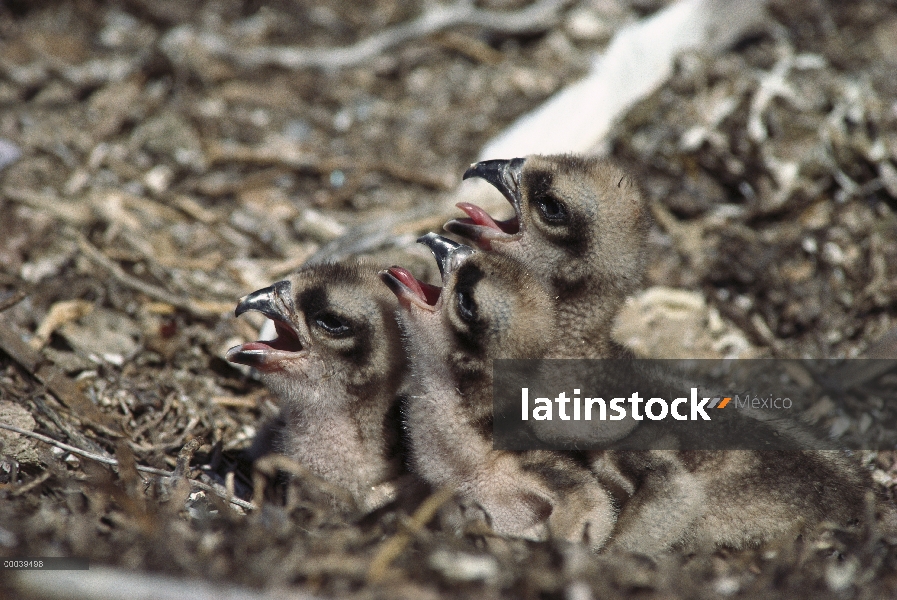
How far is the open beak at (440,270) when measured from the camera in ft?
11.9

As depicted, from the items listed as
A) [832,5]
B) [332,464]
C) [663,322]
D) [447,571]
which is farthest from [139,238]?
[832,5]

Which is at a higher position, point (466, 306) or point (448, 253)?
point (448, 253)

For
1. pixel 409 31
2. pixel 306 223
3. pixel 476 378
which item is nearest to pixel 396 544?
pixel 476 378

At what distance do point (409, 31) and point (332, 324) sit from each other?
15.8ft

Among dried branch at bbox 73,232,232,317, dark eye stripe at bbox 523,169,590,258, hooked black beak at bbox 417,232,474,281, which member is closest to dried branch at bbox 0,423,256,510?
hooked black beak at bbox 417,232,474,281

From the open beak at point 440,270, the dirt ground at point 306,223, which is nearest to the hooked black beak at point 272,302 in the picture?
the open beak at point 440,270

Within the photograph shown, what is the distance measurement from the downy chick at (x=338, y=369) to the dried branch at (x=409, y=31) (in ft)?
13.7

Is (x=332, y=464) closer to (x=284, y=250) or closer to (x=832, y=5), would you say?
(x=284, y=250)

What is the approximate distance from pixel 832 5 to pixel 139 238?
6.20 metres

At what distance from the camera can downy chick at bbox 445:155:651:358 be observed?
382 centimetres

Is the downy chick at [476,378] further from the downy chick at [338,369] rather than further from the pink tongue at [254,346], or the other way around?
the pink tongue at [254,346]

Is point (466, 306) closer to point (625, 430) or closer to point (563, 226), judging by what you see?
point (563, 226)

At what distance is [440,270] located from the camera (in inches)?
145

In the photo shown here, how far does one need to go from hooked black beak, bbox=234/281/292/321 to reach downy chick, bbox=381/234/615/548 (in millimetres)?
462
